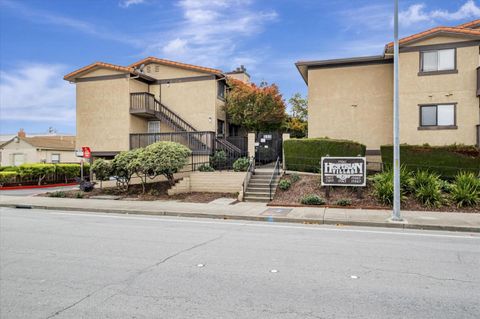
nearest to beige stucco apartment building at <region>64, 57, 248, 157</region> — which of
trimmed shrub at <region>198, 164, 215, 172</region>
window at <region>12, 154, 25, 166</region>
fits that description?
trimmed shrub at <region>198, 164, 215, 172</region>

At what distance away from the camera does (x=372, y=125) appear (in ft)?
68.8

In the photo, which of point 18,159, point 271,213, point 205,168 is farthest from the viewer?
point 18,159

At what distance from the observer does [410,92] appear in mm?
19281

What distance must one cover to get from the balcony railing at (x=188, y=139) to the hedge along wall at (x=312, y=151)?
4.72 metres

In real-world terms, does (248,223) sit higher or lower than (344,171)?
lower

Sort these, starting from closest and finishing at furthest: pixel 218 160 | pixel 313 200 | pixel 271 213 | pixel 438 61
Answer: pixel 271 213, pixel 313 200, pixel 438 61, pixel 218 160

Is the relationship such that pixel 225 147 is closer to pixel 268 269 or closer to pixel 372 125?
pixel 372 125

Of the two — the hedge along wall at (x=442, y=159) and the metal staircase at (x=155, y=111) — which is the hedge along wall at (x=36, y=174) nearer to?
the metal staircase at (x=155, y=111)

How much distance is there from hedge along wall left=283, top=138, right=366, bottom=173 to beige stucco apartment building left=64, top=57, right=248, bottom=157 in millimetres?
6575

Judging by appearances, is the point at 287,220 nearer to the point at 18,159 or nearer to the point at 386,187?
the point at 386,187

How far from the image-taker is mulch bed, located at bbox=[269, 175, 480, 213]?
13.0 m

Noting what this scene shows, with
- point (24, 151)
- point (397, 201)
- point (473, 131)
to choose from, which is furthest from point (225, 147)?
point (24, 151)

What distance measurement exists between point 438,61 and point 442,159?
572cm

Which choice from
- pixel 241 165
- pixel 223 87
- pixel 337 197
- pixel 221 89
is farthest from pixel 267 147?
pixel 337 197
